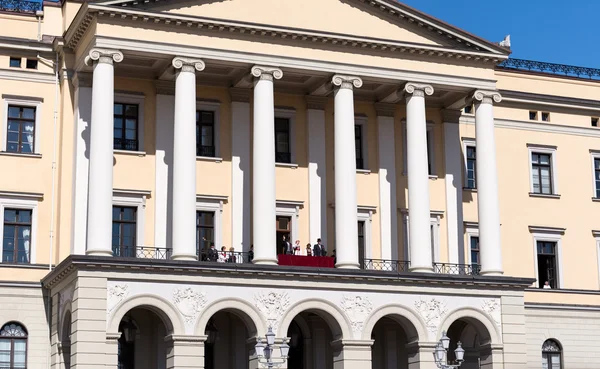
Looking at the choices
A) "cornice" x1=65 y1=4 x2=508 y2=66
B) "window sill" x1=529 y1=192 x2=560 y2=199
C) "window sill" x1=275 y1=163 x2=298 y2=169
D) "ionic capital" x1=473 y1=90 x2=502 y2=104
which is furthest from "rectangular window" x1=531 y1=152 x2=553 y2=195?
"window sill" x1=275 y1=163 x2=298 y2=169

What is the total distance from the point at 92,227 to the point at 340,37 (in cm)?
1174

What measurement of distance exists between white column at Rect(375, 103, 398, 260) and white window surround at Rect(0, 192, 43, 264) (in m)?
13.2

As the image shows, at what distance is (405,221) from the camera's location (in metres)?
46.9

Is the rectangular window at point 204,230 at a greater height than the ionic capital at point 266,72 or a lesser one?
lesser

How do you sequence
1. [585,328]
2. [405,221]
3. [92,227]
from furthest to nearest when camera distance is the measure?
[585,328] < [405,221] < [92,227]

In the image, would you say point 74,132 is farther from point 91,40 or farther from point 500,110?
point 500,110

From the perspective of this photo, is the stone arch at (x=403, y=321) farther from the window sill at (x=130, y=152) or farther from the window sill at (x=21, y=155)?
the window sill at (x=21, y=155)

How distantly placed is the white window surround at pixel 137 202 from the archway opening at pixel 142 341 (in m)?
2.66

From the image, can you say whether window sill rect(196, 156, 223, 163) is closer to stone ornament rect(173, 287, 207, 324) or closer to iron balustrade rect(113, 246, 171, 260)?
iron balustrade rect(113, 246, 171, 260)

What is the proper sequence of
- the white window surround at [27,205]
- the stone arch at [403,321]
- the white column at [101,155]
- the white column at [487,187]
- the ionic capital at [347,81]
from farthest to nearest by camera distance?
the white column at [487,187], the ionic capital at [347,81], the white window surround at [27,205], the stone arch at [403,321], the white column at [101,155]

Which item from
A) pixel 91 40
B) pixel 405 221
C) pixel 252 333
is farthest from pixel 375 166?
pixel 91 40

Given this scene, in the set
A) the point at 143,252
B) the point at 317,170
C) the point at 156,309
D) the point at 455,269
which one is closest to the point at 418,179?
the point at 317,170

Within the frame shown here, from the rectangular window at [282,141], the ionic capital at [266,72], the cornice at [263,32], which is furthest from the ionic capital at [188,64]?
the rectangular window at [282,141]

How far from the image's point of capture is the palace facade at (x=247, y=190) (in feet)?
132
